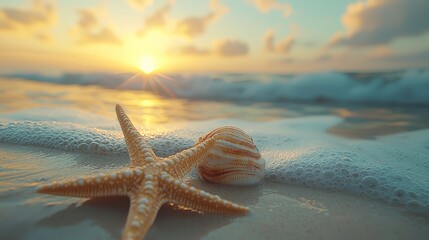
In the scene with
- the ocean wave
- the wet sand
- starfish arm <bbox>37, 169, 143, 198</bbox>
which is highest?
the ocean wave

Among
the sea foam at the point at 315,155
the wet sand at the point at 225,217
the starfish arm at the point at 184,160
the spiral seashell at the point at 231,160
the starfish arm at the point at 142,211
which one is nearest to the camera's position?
the starfish arm at the point at 142,211

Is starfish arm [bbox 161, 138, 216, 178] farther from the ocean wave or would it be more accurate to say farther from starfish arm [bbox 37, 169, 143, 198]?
the ocean wave

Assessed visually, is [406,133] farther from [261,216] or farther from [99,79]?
[99,79]

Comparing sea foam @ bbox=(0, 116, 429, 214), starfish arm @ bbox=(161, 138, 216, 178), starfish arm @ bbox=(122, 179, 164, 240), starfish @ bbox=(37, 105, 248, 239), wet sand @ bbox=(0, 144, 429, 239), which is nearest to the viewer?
starfish arm @ bbox=(122, 179, 164, 240)

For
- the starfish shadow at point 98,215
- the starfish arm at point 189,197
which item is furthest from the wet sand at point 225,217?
the starfish arm at point 189,197

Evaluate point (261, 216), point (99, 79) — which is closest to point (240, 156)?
point (261, 216)

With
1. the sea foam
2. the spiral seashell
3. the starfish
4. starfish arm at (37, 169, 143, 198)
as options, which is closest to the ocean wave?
the sea foam

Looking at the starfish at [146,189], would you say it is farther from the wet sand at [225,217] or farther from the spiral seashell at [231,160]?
the spiral seashell at [231,160]
